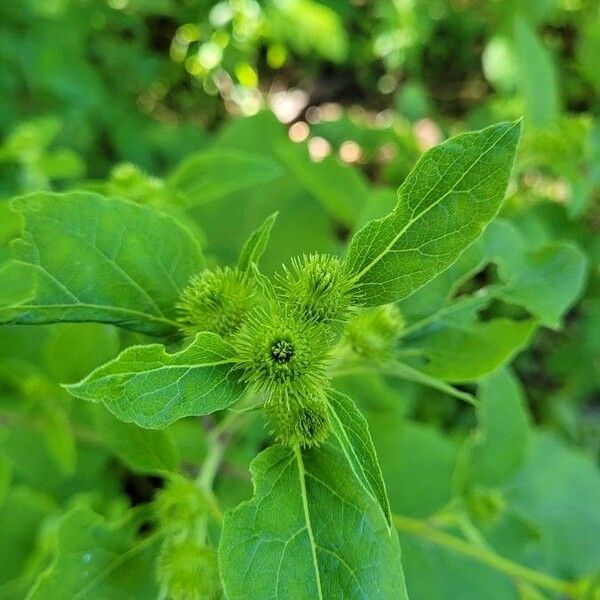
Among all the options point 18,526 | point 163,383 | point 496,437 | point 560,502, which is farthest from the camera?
point 560,502

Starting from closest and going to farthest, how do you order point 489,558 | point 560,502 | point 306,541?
point 306,541
point 489,558
point 560,502

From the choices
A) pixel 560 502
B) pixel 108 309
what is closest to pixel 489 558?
pixel 108 309

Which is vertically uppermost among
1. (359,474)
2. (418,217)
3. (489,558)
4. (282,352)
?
(418,217)

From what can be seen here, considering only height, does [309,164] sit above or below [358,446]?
above

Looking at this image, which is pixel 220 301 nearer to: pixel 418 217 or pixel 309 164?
pixel 418 217

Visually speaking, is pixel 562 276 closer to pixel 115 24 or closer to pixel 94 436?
pixel 94 436

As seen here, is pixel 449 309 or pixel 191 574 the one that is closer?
pixel 191 574

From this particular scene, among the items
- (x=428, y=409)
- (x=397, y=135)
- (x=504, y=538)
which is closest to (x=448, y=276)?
(x=504, y=538)
